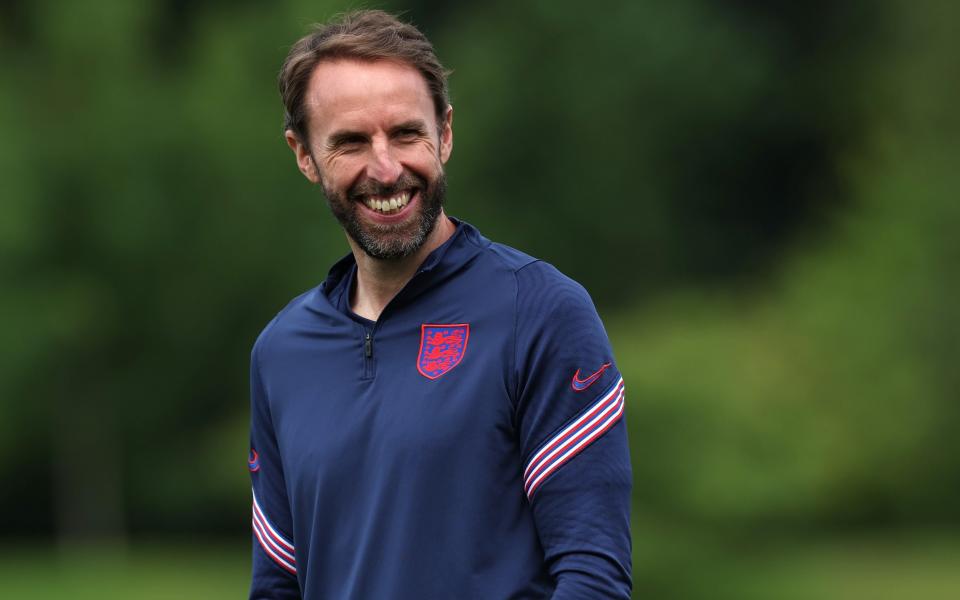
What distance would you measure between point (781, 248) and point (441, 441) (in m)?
25.4

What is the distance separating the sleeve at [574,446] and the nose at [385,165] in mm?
320

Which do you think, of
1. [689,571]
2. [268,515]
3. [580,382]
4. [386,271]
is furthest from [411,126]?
[689,571]

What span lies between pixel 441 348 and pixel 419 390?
0.27 ft

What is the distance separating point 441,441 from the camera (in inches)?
97.7

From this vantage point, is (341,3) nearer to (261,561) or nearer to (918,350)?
(918,350)

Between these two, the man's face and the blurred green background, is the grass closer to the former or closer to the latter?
the blurred green background

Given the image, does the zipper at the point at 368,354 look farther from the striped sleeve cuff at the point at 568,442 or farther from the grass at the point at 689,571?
the grass at the point at 689,571

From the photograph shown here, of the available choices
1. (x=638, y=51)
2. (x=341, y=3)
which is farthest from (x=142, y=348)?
(x=638, y=51)

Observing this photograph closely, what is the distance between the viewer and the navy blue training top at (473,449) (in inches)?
96.7

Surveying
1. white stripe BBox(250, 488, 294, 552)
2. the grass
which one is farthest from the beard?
the grass

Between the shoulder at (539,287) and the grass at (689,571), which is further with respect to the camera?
the grass at (689,571)

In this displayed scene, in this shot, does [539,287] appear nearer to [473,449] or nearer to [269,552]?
[473,449]

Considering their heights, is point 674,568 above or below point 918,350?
below

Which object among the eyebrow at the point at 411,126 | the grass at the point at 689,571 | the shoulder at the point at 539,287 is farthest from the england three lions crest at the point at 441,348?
the grass at the point at 689,571
